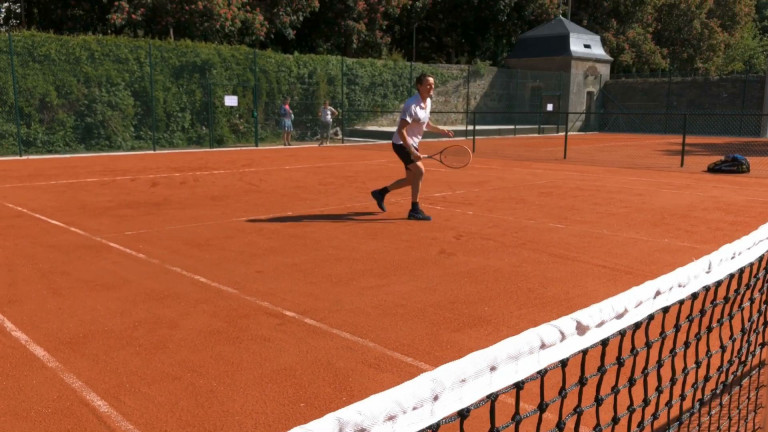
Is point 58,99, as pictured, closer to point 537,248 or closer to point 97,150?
point 97,150

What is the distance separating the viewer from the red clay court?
3914 mm

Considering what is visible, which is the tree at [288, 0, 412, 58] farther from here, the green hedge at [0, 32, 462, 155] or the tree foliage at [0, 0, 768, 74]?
the green hedge at [0, 32, 462, 155]

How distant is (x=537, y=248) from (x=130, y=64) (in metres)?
17.2

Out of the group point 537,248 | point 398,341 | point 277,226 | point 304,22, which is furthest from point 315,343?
point 304,22

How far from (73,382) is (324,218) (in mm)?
5699

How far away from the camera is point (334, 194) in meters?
12.0

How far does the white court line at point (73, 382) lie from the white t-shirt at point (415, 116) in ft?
17.1

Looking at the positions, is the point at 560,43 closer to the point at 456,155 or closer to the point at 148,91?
the point at 148,91

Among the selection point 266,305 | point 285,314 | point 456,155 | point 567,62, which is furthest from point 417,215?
point 567,62

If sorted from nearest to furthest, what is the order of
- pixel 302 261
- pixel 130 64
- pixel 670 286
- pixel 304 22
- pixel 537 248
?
1. pixel 670 286
2. pixel 302 261
3. pixel 537 248
4. pixel 130 64
5. pixel 304 22

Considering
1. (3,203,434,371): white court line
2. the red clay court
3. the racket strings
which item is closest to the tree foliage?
the red clay court

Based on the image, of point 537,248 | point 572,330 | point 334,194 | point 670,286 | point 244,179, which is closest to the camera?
point 572,330

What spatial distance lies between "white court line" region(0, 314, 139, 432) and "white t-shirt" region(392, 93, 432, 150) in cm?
522

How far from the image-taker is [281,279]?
6289 mm
